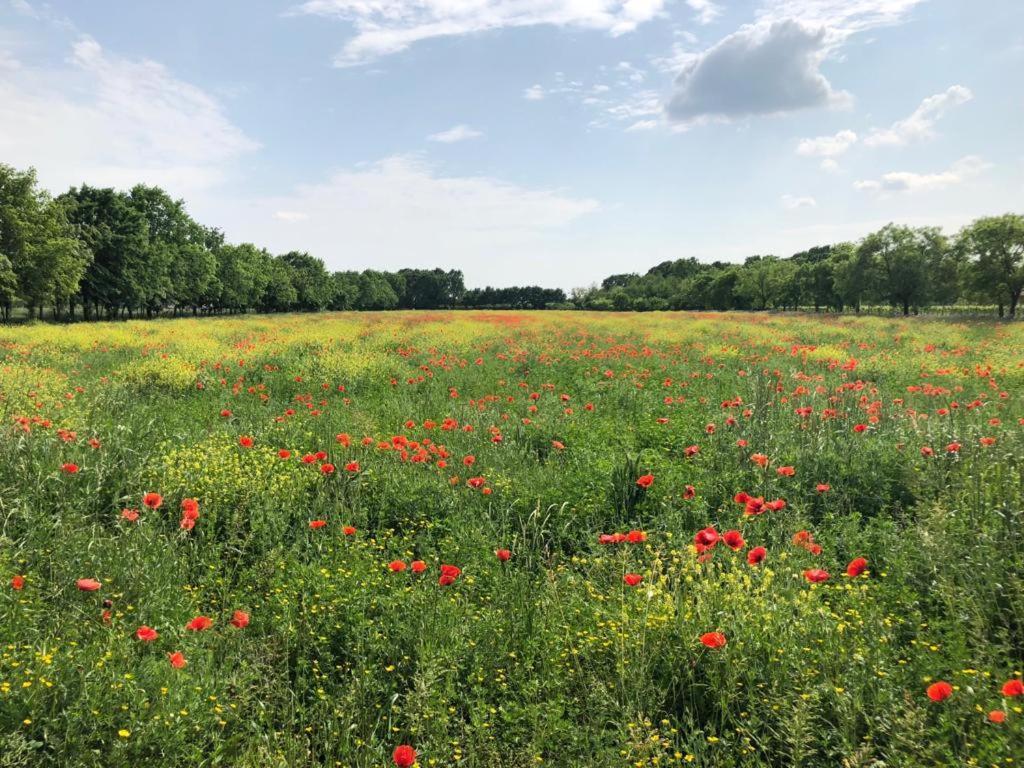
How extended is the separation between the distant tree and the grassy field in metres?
52.0

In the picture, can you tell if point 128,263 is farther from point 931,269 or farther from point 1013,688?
point 931,269

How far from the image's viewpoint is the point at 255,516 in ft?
15.3

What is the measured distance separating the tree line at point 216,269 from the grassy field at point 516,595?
1396 inches

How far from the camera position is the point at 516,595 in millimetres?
3621

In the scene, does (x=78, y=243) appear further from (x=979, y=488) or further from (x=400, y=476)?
(x=979, y=488)

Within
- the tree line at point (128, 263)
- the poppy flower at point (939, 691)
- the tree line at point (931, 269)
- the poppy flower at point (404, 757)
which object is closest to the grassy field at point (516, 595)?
the poppy flower at point (404, 757)

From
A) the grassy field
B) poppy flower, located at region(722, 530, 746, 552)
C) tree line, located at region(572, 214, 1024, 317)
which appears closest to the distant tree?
tree line, located at region(572, 214, 1024, 317)

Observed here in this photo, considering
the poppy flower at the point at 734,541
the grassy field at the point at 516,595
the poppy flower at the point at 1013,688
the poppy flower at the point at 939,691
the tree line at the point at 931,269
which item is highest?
the tree line at the point at 931,269

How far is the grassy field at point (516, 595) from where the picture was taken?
248cm

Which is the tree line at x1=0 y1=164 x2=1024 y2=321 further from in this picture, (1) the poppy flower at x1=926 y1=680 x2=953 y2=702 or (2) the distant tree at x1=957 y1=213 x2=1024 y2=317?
(1) the poppy flower at x1=926 y1=680 x2=953 y2=702

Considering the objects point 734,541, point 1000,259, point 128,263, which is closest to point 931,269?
point 1000,259

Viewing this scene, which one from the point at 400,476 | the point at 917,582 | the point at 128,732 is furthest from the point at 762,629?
the point at 400,476

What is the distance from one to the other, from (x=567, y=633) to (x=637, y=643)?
0.41m

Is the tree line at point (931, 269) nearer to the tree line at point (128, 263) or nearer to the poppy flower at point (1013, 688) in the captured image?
the poppy flower at point (1013, 688)
